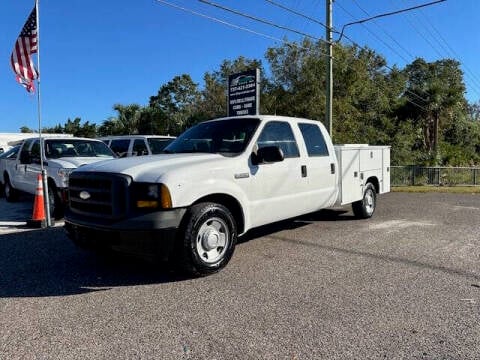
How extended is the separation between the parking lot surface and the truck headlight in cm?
91

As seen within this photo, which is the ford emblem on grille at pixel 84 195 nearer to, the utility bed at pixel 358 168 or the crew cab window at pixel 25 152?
the utility bed at pixel 358 168

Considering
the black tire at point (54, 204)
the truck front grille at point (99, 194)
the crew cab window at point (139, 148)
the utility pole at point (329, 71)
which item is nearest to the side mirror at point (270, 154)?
the truck front grille at point (99, 194)

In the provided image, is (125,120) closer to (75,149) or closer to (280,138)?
(75,149)

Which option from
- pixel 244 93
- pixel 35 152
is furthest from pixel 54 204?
pixel 244 93

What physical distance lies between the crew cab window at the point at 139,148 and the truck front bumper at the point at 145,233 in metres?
8.37

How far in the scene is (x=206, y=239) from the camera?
5.01 m

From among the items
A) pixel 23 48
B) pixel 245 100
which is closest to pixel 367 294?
pixel 23 48

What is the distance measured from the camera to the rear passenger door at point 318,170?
269 inches

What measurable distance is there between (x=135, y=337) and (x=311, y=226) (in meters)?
5.33

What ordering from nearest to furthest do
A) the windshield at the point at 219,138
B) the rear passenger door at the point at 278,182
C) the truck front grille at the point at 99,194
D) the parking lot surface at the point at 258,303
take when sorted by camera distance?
the parking lot surface at the point at 258,303 → the truck front grille at the point at 99,194 → the rear passenger door at the point at 278,182 → the windshield at the point at 219,138

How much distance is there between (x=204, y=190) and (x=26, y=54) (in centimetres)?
618

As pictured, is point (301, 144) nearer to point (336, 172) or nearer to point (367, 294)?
point (336, 172)

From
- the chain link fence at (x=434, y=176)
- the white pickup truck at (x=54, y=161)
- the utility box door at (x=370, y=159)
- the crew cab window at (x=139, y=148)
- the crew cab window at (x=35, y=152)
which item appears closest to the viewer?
the utility box door at (x=370, y=159)

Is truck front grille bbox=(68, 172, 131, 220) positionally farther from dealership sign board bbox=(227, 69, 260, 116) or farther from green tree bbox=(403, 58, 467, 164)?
green tree bbox=(403, 58, 467, 164)
